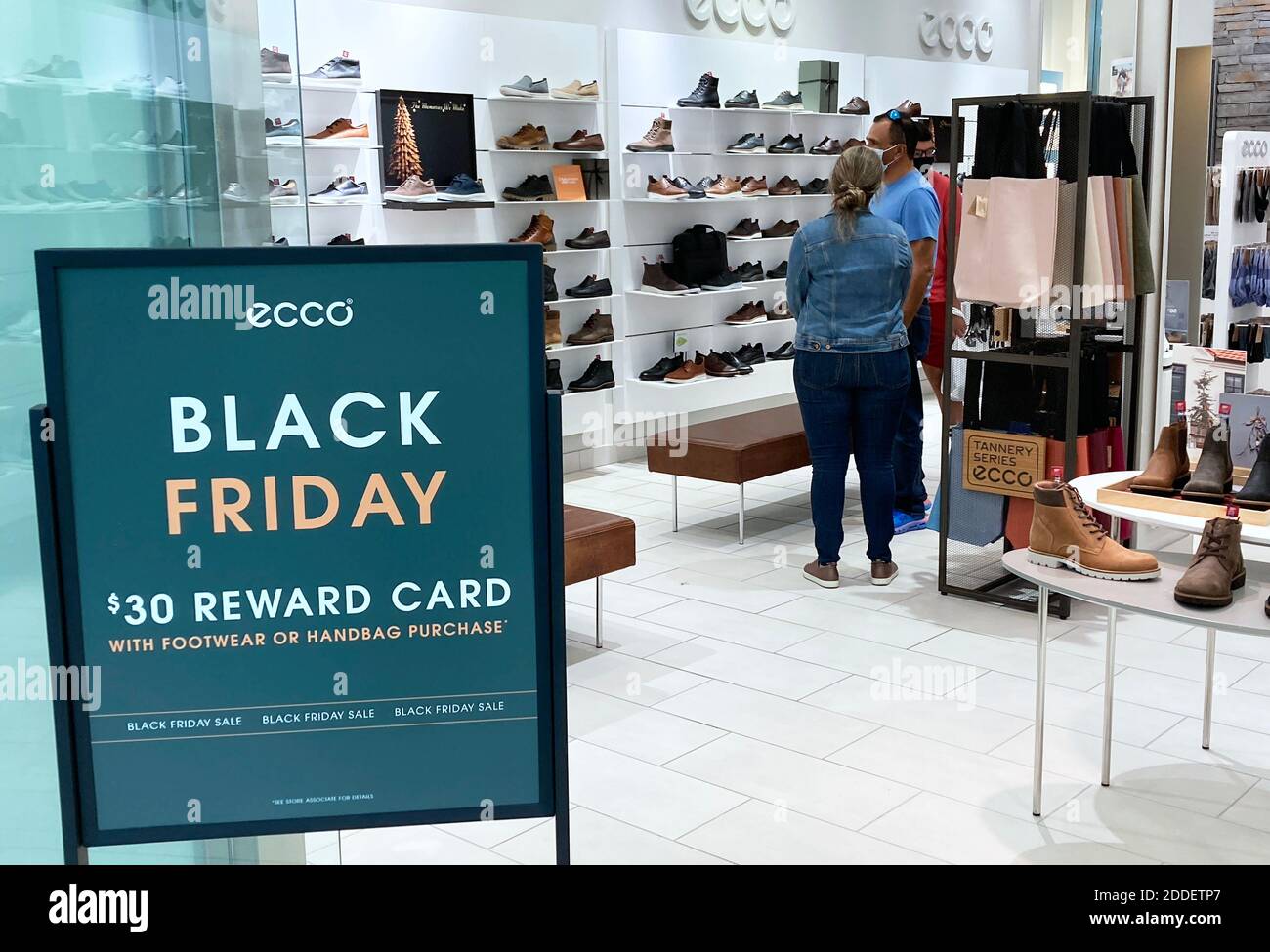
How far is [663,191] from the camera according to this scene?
26.2 feet

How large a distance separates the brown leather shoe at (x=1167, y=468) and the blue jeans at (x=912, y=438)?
99.9 inches

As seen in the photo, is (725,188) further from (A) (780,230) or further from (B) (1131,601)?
(B) (1131,601)

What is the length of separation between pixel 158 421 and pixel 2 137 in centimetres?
69

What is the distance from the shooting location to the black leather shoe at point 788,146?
346 inches

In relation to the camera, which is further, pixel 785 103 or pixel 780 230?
pixel 780 230

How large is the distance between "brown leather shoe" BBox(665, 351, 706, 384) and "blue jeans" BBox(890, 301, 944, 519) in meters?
2.01

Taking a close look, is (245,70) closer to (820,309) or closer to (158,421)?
(158,421)

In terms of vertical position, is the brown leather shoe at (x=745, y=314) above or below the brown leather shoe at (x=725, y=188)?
below

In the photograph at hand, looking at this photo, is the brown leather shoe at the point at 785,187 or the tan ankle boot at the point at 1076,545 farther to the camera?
the brown leather shoe at the point at 785,187

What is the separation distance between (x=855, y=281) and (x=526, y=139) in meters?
3.03

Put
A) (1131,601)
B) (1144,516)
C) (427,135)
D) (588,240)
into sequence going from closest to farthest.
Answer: (1131,601), (1144,516), (427,135), (588,240)

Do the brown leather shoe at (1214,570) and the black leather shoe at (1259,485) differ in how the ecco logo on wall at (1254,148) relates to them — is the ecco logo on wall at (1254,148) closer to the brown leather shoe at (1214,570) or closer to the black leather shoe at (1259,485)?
the black leather shoe at (1259,485)

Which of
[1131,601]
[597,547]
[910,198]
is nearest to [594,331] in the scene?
[910,198]

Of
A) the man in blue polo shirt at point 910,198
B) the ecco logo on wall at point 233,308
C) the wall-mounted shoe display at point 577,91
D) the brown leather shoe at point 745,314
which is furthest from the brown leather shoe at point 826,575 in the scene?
the ecco logo on wall at point 233,308
